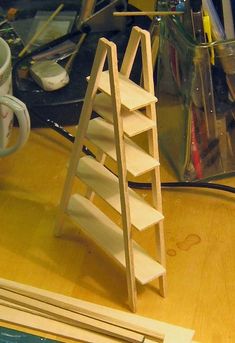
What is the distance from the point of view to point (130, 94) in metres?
0.46

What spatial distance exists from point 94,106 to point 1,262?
0.58ft

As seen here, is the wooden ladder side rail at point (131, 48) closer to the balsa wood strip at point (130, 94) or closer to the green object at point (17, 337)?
the balsa wood strip at point (130, 94)

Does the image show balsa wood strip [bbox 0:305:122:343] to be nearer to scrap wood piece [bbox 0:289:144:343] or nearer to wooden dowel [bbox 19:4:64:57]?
scrap wood piece [bbox 0:289:144:343]

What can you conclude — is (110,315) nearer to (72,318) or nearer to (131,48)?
(72,318)

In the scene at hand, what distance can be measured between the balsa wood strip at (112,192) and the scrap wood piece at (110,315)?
8 centimetres

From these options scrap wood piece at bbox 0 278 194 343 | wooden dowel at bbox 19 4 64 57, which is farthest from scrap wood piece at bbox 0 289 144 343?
wooden dowel at bbox 19 4 64 57

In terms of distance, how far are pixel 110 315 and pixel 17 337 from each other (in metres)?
0.08

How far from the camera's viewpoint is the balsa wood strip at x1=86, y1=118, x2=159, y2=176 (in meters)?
0.47

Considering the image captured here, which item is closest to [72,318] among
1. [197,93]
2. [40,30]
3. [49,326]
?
[49,326]

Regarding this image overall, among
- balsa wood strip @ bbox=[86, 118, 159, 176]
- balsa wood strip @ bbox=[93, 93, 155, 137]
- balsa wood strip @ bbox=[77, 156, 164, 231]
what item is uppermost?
balsa wood strip @ bbox=[93, 93, 155, 137]

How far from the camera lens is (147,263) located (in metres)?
0.53

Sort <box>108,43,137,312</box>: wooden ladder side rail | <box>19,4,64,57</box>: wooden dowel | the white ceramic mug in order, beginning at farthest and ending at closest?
<box>19,4,64,57</box>: wooden dowel, the white ceramic mug, <box>108,43,137,312</box>: wooden ladder side rail

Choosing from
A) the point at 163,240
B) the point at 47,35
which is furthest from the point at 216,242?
the point at 47,35

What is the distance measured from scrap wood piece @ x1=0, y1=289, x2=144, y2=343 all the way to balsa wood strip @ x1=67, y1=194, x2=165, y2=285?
5 cm
